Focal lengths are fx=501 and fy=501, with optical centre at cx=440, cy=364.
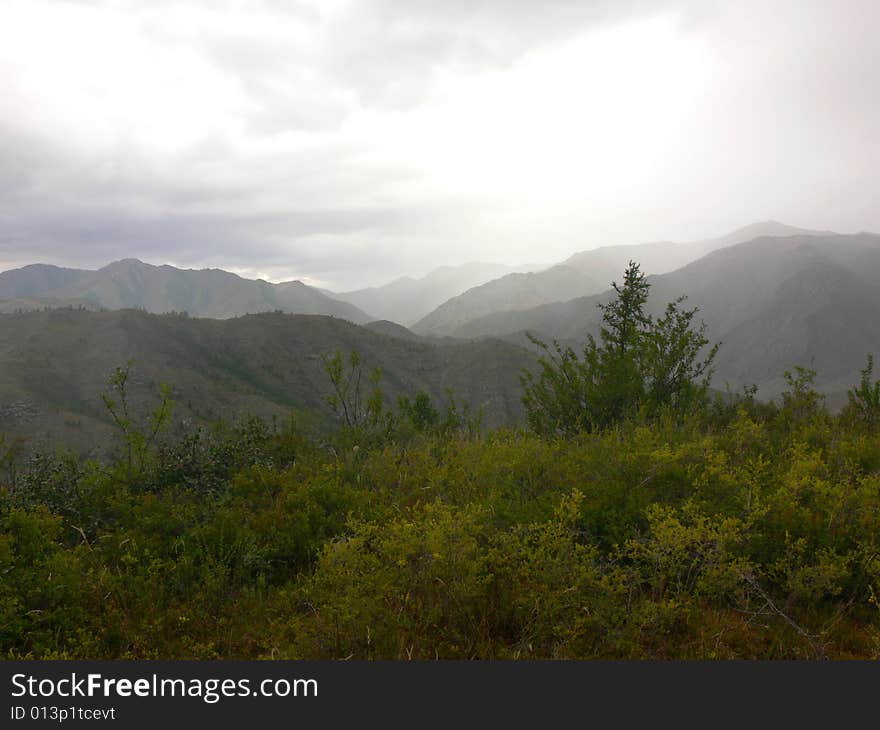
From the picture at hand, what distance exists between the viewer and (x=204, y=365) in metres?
116

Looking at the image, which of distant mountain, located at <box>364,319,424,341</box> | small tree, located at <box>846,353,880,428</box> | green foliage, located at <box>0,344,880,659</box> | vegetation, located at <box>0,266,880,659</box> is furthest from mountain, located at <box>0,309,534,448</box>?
green foliage, located at <box>0,344,880,659</box>

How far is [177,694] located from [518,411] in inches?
3915

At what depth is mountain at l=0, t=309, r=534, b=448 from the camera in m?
87.4

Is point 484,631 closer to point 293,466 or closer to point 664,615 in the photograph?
point 664,615

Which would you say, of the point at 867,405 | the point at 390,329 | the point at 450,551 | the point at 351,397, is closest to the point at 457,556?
the point at 450,551

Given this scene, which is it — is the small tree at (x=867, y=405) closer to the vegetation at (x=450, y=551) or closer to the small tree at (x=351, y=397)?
the vegetation at (x=450, y=551)

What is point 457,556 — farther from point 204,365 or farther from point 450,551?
point 204,365

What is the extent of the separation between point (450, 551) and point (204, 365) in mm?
125018

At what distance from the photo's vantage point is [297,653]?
10.00 ft

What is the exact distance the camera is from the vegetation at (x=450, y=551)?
3.18 m

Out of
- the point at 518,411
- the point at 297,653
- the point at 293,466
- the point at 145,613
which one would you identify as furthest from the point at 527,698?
the point at 518,411

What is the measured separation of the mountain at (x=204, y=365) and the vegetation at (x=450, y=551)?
75.9 meters

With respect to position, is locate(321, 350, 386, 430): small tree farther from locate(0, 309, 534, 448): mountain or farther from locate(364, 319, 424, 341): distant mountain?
locate(364, 319, 424, 341): distant mountain

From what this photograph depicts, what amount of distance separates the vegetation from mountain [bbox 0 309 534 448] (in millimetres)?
75897
